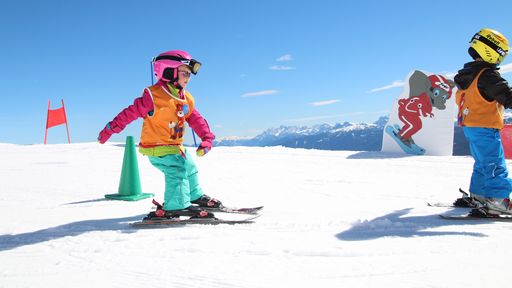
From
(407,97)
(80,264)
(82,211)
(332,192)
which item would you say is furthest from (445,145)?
(80,264)

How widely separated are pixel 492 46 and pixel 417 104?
26.2 ft

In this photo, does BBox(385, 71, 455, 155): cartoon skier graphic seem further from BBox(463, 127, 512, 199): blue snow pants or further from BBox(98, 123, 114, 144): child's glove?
BBox(98, 123, 114, 144): child's glove

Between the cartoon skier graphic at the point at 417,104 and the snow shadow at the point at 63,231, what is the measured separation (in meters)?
9.37

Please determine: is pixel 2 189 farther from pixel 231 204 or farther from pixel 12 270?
pixel 12 270

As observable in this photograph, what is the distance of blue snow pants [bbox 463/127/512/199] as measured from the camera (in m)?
3.97

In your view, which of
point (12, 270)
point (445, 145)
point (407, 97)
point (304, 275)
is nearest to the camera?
point (304, 275)

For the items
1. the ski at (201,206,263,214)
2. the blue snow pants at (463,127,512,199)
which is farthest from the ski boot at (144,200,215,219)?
the blue snow pants at (463,127,512,199)

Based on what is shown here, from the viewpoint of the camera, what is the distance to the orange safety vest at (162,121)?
3.92 metres

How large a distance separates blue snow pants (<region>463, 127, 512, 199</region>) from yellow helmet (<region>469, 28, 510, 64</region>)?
740 mm

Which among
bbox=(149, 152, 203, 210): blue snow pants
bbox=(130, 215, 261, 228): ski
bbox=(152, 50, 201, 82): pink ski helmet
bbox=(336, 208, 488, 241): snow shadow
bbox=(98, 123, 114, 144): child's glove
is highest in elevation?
bbox=(152, 50, 201, 82): pink ski helmet

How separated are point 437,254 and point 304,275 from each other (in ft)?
3.34

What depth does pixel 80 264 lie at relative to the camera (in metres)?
2.60

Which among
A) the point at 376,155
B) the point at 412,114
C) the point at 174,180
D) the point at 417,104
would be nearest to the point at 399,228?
the point at 174,180

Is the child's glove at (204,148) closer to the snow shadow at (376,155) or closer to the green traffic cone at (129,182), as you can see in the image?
the green traffic cone at (129,182)
